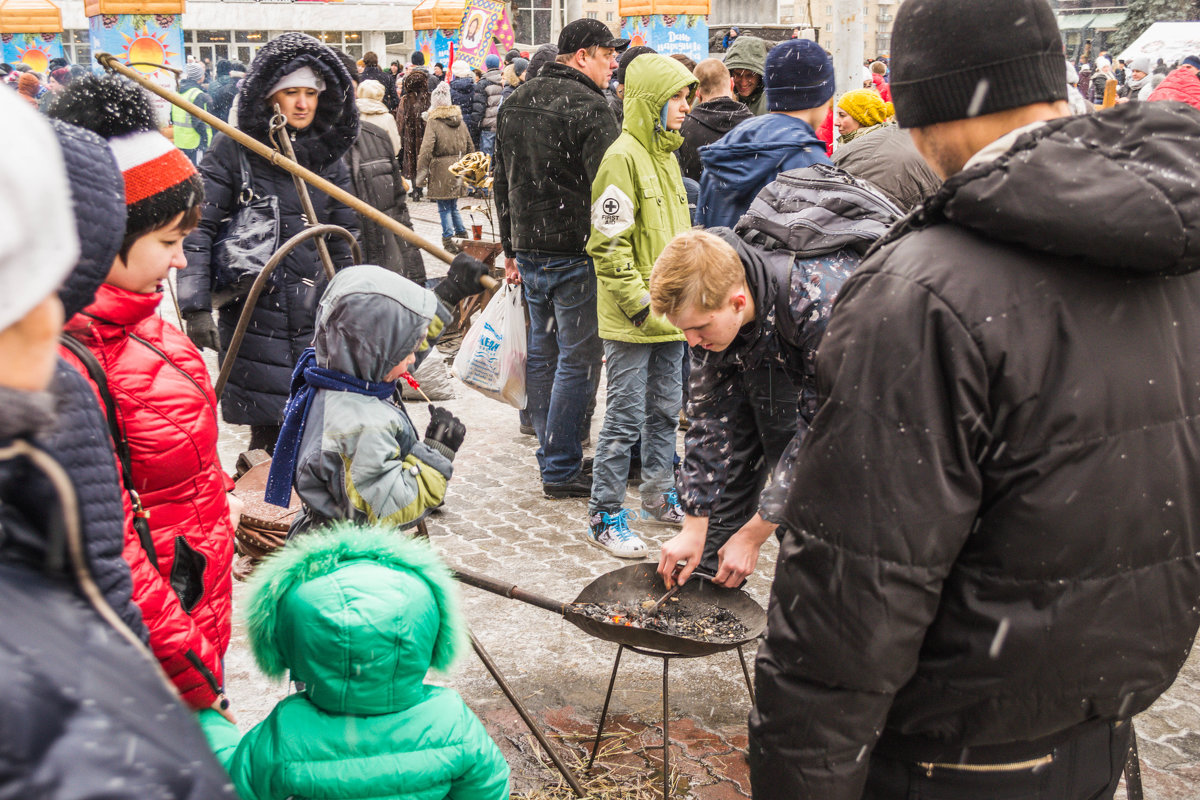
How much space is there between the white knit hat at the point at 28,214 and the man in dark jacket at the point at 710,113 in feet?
20.3

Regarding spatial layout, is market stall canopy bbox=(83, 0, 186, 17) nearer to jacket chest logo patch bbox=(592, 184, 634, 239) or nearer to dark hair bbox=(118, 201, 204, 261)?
jacket chest logo patch bbox=(592, 184, 634, 239)

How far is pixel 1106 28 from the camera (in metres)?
58.2

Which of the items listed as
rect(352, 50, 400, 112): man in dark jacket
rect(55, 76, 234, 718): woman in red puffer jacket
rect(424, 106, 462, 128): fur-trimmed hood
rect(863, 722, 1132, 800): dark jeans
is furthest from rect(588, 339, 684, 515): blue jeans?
rect(352, 50, 400, 112): man in dark jacket

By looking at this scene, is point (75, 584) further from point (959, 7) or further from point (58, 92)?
point (58, 92)

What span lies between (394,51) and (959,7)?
160 feet

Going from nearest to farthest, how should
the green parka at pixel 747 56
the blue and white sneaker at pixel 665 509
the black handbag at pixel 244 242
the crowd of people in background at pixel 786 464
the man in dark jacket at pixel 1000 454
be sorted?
the crowd of people in background at pixel 786 464 < the man in dark jacket at pixel 1000 454 < the black handbag at pixel 244 242 < the blue and white sneaker at pixel 665 509 < the green parka at pixel 747 56

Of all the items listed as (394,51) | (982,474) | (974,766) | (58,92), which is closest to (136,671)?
(982,474)

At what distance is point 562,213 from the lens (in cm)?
561

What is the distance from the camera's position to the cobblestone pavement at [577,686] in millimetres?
3562

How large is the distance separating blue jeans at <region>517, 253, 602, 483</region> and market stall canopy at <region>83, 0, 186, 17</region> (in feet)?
46.7

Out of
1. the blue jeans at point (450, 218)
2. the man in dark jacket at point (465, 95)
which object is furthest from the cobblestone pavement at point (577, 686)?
the man in dark jacket at point (465, 95)

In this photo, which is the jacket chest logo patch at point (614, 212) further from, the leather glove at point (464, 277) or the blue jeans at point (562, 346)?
the leather glove at point (464, 277)

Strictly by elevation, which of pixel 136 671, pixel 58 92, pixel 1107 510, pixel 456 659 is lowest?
pixel 456 659

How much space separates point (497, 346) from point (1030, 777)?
4.55 meters
